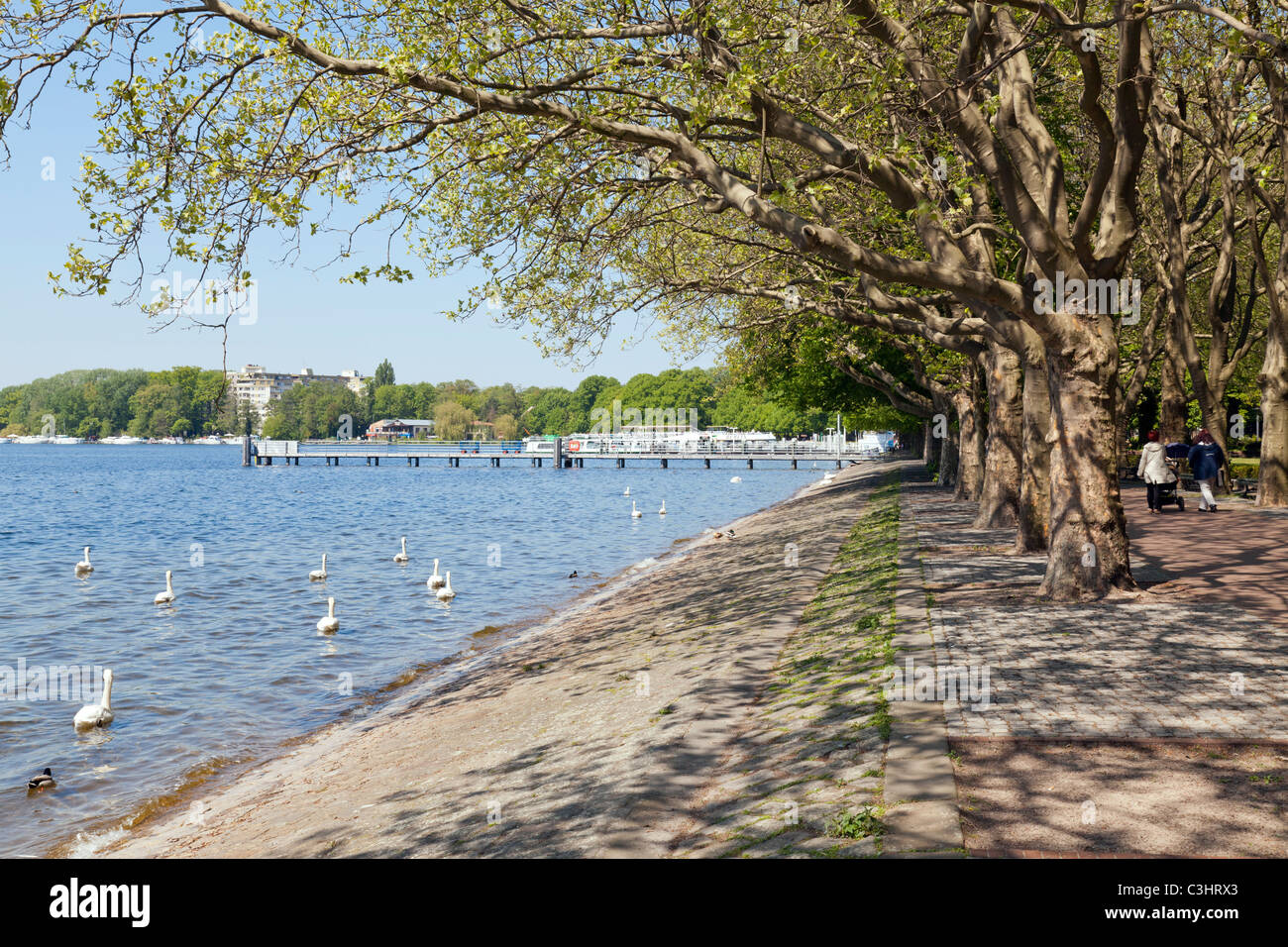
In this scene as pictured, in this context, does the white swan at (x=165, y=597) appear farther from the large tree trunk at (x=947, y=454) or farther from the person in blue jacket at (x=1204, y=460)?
the large tree trunk at (x=947, y=454)

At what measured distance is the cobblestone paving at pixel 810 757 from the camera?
6320mm

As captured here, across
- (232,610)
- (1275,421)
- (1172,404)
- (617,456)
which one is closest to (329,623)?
(232,610)

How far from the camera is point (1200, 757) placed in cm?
709

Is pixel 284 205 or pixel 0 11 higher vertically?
pixel 0 11

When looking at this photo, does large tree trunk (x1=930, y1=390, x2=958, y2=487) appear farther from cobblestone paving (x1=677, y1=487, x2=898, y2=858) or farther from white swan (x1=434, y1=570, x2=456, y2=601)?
cobblestone paving (x1=677, y1=487, x2=898, y2=858)

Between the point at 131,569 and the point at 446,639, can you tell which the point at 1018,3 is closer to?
the point at 446,639

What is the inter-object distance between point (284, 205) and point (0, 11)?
2.93m

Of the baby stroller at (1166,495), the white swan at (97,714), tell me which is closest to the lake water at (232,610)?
the white swan at (97,714)

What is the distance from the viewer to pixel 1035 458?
56.9 ft

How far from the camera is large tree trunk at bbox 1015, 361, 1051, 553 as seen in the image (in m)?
17.2

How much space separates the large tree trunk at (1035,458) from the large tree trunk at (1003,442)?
8.54ft

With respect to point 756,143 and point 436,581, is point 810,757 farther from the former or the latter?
point 436,581

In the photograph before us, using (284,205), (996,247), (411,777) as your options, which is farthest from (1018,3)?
(996,247)
